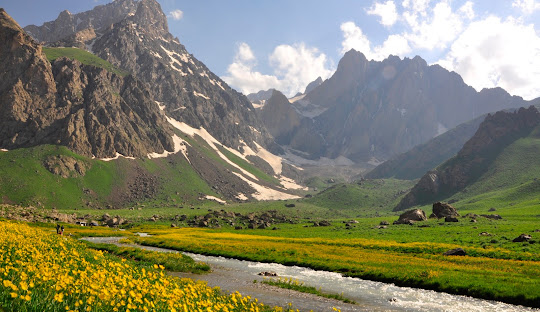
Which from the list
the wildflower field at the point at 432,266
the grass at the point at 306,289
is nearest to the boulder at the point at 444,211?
the wildflower field at the point at 432,266

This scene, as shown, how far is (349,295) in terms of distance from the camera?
101ft

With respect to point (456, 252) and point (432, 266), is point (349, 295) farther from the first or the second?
point (456, 252)

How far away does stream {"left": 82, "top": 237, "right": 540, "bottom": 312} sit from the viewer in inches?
1054

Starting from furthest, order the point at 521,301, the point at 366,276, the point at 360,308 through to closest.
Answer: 1. the point at 366,276
2. the point at 521,301
3. the point at 360,308

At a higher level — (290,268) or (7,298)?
(7,298)

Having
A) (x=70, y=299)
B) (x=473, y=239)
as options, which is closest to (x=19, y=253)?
(x=70, y=299)

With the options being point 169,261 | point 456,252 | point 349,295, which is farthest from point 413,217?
point 169,261

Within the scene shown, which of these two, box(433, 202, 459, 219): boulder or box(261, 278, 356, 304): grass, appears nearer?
box(261, 278, 356, 304): grass

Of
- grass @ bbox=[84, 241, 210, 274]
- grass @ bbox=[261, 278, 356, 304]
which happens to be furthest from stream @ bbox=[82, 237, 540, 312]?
grass @ bbox=[84, 241, 210, 274]

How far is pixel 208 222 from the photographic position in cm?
15038

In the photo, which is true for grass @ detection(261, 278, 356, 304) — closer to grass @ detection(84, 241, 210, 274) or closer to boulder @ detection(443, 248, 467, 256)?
grass @ detection(84, 241, 210, 274)

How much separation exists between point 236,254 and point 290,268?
13.3m

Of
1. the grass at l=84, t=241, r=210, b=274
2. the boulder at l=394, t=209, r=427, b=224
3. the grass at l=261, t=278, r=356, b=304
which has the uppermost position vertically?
the boulder at l=394, t=209, r=427, b=224

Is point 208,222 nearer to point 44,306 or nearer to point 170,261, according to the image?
point 170,261
